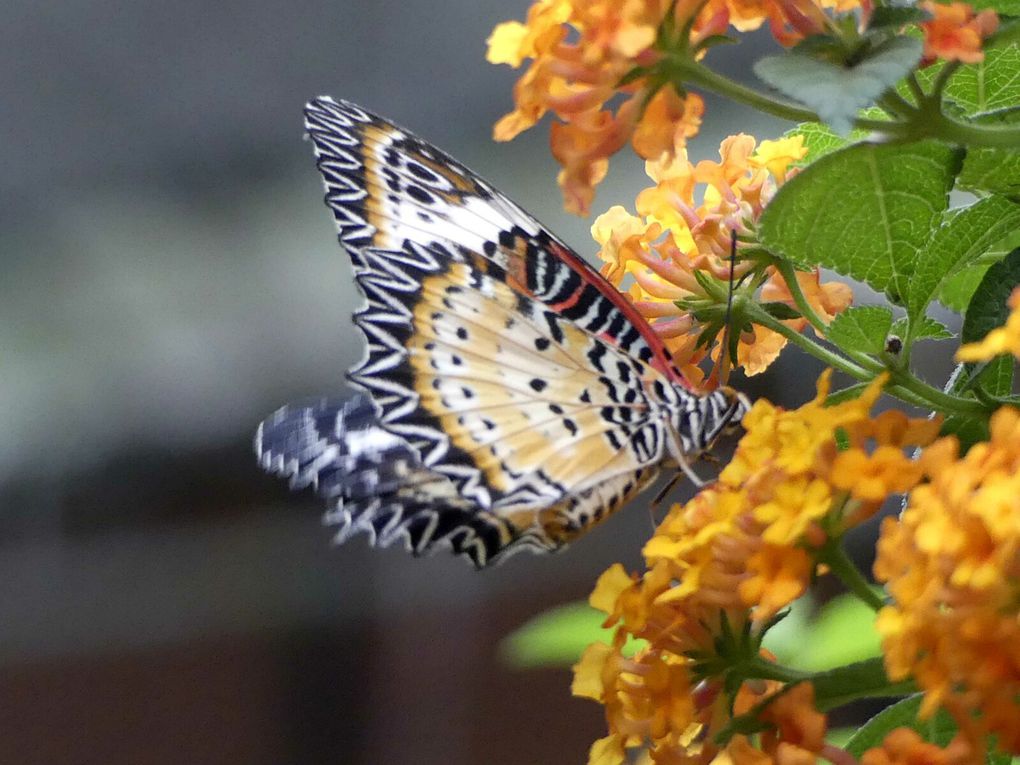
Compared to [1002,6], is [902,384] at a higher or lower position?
lower

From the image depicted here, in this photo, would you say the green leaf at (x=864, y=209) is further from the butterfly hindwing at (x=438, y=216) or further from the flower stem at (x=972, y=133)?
the butterfly hindwing at (x=438, y=216)

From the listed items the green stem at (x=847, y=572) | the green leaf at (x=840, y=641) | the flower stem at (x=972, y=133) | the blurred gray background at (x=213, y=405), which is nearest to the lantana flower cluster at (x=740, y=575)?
the green stem at (x=847, y=572)

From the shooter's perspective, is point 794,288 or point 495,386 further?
point 495,386

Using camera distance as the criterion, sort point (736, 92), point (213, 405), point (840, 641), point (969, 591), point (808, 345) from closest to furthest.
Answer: point (969, 591) < point (736, 92) < point (808, 345) < point (840, 641) < point (213, 405)

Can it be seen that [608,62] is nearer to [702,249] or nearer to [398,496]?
[702,249]

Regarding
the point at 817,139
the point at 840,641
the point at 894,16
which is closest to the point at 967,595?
the point at 894,16

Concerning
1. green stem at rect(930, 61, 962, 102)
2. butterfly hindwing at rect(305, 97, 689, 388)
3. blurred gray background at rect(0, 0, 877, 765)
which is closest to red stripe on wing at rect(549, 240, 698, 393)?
butterfly hindwing at rect(305, 97, 689, 388)

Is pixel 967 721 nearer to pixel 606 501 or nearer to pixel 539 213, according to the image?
pixel 606 501
